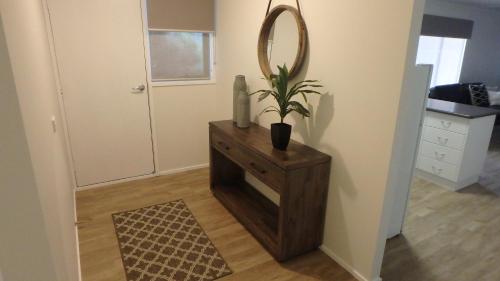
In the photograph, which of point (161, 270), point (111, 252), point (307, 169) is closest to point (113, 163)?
point (111, 252)

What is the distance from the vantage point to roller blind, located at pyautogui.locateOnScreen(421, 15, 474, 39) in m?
4.97

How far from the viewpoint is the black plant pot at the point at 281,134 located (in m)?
2.16

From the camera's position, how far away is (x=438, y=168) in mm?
3414

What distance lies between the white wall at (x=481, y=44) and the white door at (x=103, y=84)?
5071 mm

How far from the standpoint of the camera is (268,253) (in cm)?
228

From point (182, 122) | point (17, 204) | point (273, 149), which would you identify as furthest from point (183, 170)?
point (17, 204)

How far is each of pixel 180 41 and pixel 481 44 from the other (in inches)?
239

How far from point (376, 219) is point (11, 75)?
186cm

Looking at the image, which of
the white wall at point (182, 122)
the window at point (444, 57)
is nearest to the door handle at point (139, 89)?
the white wall at point (182, 122)

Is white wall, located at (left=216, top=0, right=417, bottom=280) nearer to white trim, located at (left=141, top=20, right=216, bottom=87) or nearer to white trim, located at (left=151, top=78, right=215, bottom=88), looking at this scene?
white trim, located at (left=141, top=20, right=216, bottom=87)

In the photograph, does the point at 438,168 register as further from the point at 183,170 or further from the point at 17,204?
the point at 17,204

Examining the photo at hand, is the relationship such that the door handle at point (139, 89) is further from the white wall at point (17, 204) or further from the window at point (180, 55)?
the white wall at point (17, 204)

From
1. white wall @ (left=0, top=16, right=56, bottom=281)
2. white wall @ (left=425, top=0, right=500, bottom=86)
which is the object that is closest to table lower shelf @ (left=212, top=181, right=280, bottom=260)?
white wall @ (left=0, top=16, right=56, bottom=281)

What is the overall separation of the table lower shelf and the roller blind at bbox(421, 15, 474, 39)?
13.3 ft
